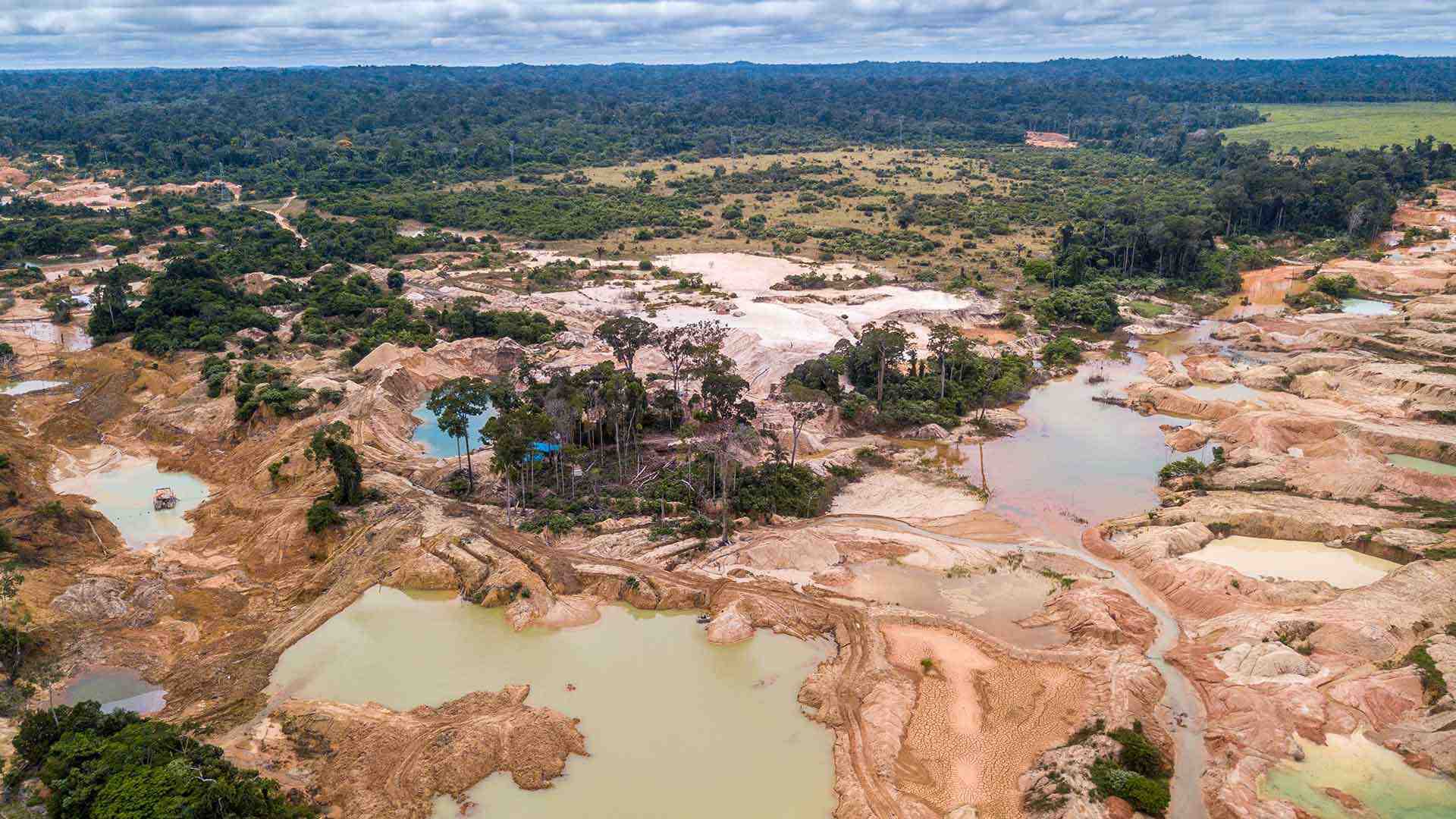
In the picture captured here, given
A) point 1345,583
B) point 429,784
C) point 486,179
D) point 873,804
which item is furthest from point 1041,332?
point 486,179

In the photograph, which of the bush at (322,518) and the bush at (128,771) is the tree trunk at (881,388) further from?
the bush at (128,771)

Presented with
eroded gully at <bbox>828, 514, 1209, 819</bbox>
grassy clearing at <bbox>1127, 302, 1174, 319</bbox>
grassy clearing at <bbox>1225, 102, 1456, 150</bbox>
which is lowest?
eroded gully at <bbox>828, 514, 1209, 819</bbox>

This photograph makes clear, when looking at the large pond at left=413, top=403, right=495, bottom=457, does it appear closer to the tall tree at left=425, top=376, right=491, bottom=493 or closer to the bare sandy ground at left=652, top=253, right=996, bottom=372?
the tall tree at left=425, top=376, right=491, bottom=493

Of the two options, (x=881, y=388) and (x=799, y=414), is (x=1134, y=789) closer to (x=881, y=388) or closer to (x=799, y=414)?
(x=799, y=414)

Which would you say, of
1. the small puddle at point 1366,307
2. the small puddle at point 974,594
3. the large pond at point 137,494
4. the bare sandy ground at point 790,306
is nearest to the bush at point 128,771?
the large pond at point 137,494

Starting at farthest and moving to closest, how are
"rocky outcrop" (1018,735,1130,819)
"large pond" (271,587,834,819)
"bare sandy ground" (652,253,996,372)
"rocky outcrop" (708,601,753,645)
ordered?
1. "bare sandy ground" (652,253,996,372)
2. "rocky outcrop" (708,601,753,645)
3. "large pond" (271,587,834,819)
4. "rocky outcrop" (1018,735,1130,819)

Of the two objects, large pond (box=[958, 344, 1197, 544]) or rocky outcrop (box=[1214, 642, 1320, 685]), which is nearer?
rocky outcrop (box=[1214, 642, 1320, 685])

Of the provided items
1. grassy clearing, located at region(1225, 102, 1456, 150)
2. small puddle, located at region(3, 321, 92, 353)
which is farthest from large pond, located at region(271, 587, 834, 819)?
grassy clearing, located at region(1225, 102, 1456, 150)
